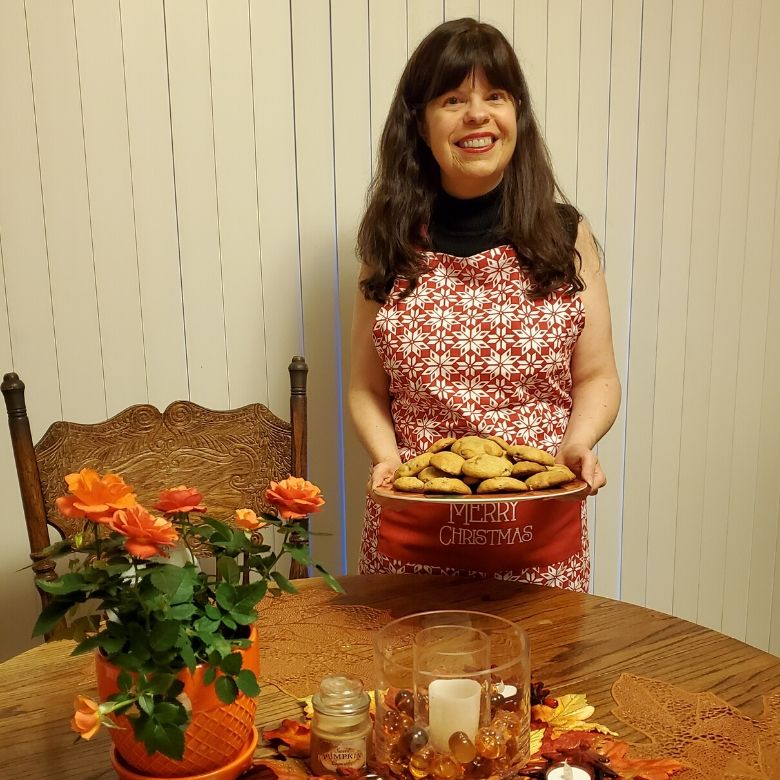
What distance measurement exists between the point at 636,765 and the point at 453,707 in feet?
0.68

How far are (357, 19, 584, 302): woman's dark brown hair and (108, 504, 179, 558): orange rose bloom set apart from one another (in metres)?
0.95

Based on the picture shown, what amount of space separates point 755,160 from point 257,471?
1.72 metres

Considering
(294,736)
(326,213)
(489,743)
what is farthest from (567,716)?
(326,213)

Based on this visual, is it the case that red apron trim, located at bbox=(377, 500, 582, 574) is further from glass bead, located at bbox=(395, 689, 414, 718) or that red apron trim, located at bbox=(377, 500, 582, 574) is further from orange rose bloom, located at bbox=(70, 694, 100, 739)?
orange rose bloom, located at bbox=(70, 694, 100, 739)

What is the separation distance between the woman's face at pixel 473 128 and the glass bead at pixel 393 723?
1005mm

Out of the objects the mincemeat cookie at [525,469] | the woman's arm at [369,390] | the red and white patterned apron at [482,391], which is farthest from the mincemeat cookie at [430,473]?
the woman's arm at [369,390]

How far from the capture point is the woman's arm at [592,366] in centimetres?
151

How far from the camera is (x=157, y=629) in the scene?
0.67 m

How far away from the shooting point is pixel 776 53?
2.29 metres

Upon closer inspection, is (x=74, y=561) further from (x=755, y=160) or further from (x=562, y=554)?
(x=755, y=160)

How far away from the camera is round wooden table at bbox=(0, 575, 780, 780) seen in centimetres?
86

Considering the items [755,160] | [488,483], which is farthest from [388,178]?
[755,160]

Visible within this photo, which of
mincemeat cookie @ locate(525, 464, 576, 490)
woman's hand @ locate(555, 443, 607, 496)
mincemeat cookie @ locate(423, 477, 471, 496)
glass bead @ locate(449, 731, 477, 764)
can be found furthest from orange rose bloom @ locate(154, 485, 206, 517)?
woman's hand @ locate(555, 443, 607, 496)

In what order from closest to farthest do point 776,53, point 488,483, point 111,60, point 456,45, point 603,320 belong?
1. point 488,483
2. point 456,45
3. point 603,320
4. point 111,60
5. point 776,53
